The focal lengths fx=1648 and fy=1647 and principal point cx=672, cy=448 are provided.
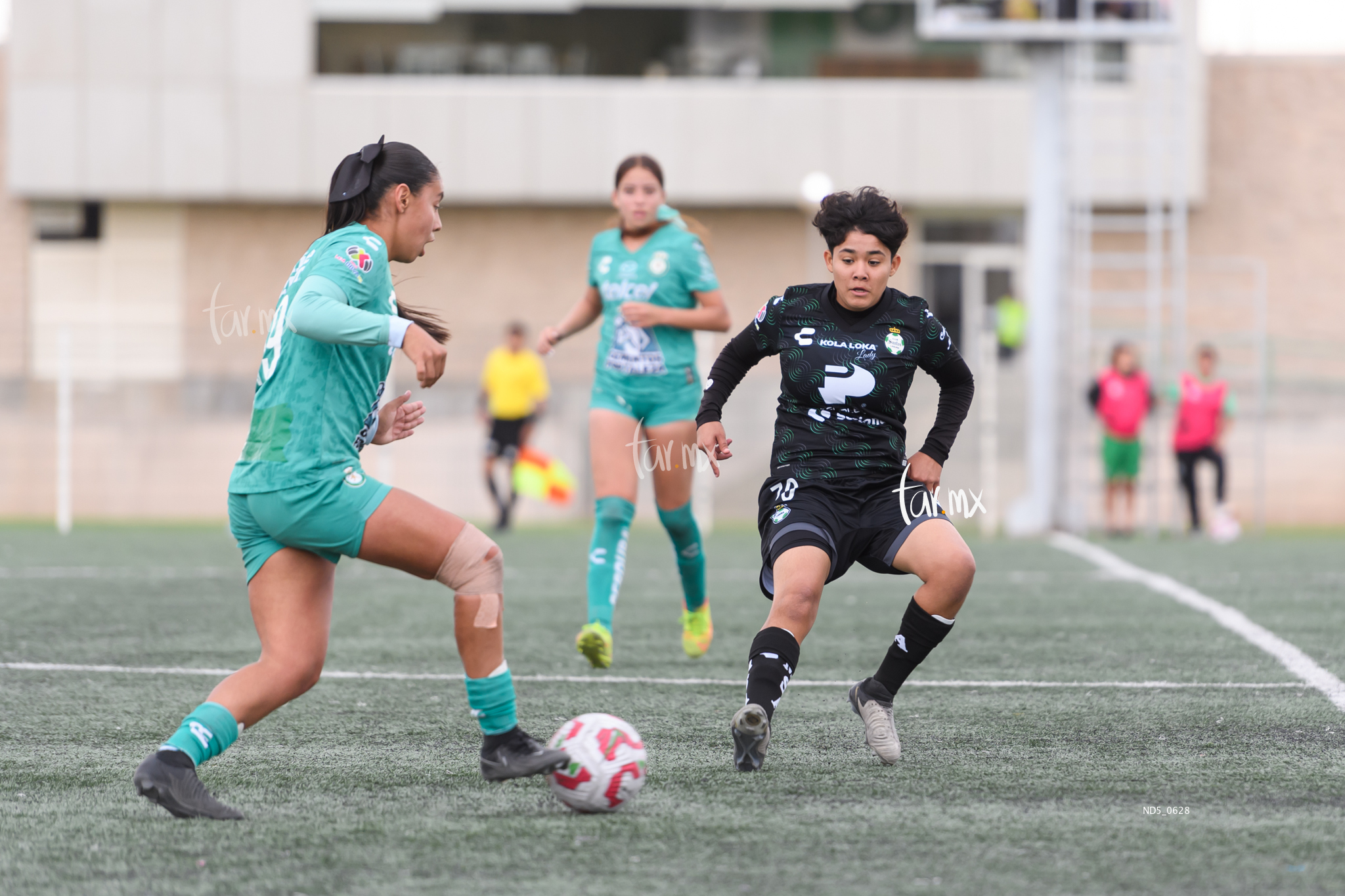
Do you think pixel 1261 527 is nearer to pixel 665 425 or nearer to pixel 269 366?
pixel 665 425

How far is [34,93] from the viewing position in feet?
81.0

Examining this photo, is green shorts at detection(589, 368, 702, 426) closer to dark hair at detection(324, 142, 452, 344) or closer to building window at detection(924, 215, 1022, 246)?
dark hair at detection(324, 142, 452, 344)

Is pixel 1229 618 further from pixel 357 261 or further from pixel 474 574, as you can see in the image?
pixel 357 261

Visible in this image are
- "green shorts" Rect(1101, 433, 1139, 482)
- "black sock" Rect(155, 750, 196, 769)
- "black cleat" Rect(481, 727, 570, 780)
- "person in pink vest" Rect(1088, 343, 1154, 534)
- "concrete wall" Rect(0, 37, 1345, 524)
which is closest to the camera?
"black sock" Rect(155, 750, 196, 769)

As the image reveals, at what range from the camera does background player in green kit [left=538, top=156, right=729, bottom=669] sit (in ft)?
22.1

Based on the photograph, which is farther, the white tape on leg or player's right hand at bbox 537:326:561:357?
player's right hand at bbox 537:326:561:357

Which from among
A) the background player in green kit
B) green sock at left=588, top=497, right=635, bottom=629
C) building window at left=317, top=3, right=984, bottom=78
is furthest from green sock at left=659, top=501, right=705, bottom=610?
building window at left=317, top=3, right=984, bottom=78

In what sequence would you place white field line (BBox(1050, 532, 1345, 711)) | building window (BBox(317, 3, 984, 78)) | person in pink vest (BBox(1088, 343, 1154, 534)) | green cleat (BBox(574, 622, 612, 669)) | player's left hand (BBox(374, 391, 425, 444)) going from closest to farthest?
1. player's left hand (BBox(374, 391, 425, 444))
2. white field line (BBox(1050, 532, 1345, 711))
3. green cleat (BBox(574, 622, 612, 669))
4. person in pink vest (BBox(1088, 343, 1154, 534))
5. building window (BBox(317, 3, 984, 78))

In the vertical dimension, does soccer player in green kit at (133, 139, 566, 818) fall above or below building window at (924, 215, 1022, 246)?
below

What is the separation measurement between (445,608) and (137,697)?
11.1ft

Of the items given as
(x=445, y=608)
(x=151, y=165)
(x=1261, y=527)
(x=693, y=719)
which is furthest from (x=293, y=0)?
(x=693, y=719)

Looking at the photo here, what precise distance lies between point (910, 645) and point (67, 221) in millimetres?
23548

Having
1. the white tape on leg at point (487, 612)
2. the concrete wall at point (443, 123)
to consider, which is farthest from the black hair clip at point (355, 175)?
the concrete wall at point (443, 123)

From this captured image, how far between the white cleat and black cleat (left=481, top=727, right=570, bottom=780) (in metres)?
0.99
